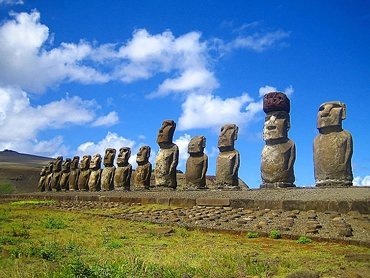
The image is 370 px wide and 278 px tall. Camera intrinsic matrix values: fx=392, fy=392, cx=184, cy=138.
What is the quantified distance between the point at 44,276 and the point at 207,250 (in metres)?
2.20

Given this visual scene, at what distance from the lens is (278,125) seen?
44.1 feet

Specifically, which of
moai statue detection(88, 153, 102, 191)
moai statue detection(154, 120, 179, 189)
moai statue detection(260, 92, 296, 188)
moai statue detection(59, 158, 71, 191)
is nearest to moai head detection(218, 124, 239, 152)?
moai statue detection(260, 92, 296, 188)

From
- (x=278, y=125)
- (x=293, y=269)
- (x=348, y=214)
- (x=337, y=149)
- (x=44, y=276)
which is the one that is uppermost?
(x=278, y=125)

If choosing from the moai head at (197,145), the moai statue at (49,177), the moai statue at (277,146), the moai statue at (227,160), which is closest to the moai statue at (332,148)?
the moai statue at (277,146)

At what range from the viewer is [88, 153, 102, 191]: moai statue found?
22984mm

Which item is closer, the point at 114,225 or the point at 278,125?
the point at 114,225

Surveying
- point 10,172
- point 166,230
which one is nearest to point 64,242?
point 166,230

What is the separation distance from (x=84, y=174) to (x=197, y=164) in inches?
422

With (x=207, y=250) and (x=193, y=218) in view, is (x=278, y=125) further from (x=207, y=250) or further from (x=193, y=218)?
(x=207, y=250)

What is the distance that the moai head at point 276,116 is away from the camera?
13422mm

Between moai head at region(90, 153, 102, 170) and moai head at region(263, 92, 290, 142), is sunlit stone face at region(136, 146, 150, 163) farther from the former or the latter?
moai head at region(263, 92, 290, 142)

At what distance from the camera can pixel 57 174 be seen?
28.2m

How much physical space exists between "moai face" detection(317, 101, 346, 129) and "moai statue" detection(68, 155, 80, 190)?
1723 centimetres

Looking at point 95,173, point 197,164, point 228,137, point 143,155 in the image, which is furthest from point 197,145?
point 95,173
